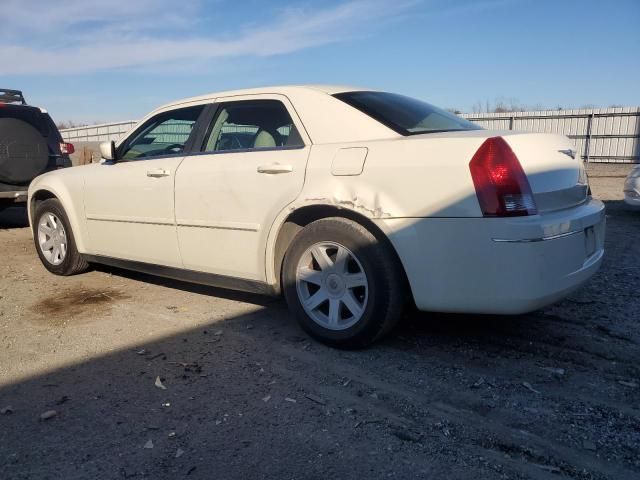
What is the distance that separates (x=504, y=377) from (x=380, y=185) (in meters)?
1.29

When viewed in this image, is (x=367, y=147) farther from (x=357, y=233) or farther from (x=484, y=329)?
(x=484, y=329)

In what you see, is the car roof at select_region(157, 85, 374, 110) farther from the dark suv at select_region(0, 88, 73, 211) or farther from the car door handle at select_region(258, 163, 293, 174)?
the dark suv at select_region(0, 88, 73, 211)

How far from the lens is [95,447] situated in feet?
7.94

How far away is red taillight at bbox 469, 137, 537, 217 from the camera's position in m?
2.83

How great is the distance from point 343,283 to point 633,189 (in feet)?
22.9

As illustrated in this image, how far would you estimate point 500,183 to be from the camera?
9.32 feet

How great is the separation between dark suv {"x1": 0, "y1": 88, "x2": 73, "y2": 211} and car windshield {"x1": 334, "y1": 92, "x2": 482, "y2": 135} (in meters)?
5.62

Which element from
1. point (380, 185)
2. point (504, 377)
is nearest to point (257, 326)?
point (380, 185)

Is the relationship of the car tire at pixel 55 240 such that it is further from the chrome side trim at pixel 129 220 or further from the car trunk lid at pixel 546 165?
the car trunk lid at pixel 546 165

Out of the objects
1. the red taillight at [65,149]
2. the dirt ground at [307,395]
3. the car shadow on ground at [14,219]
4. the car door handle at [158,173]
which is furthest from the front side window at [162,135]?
the car shadow on ground at [14,219]

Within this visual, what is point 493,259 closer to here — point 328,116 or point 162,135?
point 328,116

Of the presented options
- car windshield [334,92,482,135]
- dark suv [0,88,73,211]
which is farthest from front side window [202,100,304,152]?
dark suv [0,88,73,211]

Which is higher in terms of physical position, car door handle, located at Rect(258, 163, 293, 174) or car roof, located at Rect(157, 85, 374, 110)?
car roof, located at Rect(157, 85, 374, 110)

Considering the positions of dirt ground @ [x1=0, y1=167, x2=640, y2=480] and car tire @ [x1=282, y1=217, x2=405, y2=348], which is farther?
car tire @ [x1=282, y1=217, x2=405, y2=348]
